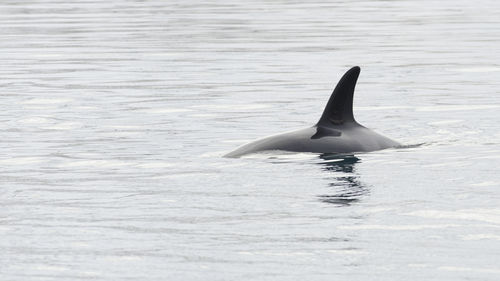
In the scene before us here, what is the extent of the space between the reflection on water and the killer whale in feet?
0.89

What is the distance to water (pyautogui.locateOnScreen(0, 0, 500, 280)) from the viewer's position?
9.82 metres

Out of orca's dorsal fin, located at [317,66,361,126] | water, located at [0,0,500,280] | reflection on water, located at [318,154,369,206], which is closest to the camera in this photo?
water, located at [0,0,500,280]

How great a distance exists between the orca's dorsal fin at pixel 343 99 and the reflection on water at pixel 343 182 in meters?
0.55

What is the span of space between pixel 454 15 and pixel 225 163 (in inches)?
1432

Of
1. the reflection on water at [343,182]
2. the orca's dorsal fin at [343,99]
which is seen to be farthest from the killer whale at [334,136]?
the reflection on water at [343,182]

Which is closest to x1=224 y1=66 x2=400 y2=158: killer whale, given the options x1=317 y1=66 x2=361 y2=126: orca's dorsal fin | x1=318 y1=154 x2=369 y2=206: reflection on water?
x1=317 y1=66 x2=361 y2=126: orca's dorsal fin

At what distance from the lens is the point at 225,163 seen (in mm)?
14875

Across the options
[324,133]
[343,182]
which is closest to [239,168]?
[324,133]

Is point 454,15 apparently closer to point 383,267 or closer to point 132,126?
point 132,126

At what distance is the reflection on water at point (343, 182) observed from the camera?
12320 millimetres

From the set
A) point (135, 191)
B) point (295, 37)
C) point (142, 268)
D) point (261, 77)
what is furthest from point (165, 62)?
point (142, 268)

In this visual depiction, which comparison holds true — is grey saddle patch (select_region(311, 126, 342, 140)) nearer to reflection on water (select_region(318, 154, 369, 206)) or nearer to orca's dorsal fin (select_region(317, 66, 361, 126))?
orca's dorsal fin (select_region(317, 66, 361, 126))

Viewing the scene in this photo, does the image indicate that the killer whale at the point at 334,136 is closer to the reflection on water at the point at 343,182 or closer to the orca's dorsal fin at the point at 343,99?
the orca's dorsal fin at the point at 343,99

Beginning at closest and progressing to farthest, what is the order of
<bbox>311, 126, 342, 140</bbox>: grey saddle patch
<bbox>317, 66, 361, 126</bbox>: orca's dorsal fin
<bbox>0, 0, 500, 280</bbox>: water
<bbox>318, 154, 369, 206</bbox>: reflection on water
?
<bbox>0, 0, 500, 280</bbox>: water < <bbox>318, 154, 369, 206</bbox>: reflection on water < <bbox>317, 66, 361, 126</bbox>: orca's dorsal fin < <bbox>311, 126, 342, 140</bbox>: grey saddle patch
